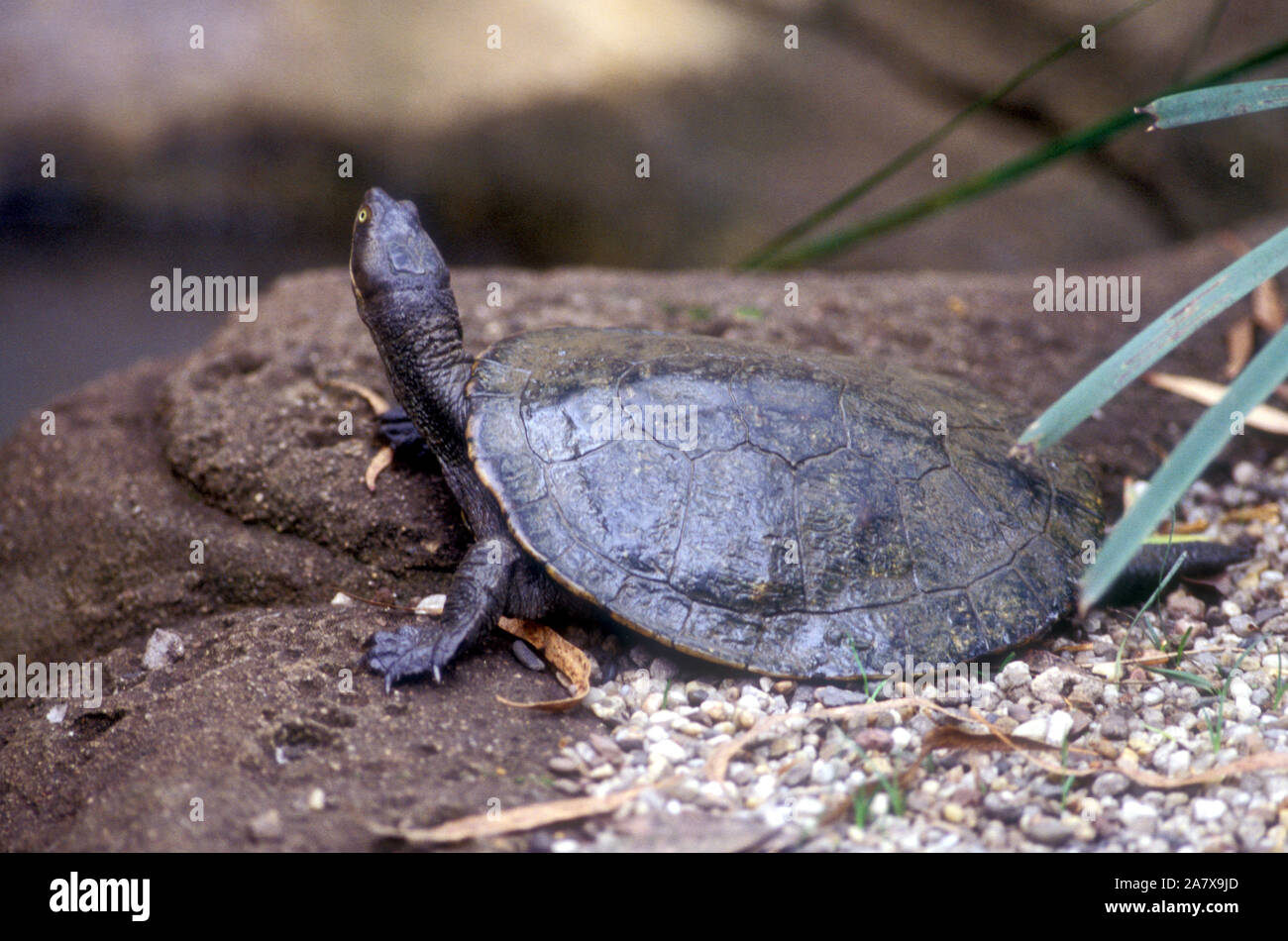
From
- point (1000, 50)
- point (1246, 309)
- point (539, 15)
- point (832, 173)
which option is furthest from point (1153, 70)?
point (539, 15)

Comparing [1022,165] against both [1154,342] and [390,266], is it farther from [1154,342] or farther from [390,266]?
[390,266]

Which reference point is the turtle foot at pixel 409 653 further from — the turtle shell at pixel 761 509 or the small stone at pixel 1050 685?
the small stone at pixel 1050 685

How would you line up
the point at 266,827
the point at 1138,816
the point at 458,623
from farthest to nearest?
the point at 458,623 < the point at 1138,816 < the point at 266,827

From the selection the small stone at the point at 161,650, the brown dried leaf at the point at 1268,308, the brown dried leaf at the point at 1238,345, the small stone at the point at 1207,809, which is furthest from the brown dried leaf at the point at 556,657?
the brown dried leaf at the point at 1268,308

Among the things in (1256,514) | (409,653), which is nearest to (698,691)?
(409,653)
